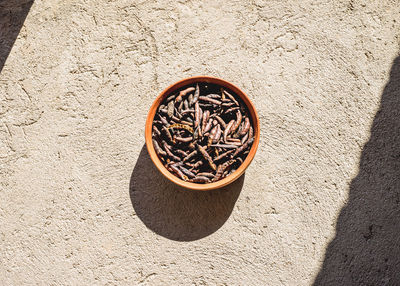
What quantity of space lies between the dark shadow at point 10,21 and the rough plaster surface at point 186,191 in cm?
1

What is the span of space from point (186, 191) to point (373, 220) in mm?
1100

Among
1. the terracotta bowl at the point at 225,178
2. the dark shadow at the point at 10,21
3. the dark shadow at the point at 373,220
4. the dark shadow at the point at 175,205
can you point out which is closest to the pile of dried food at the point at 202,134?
the terracotta bowl at the point at 225,178

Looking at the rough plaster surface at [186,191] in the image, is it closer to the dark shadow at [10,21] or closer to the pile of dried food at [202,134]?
the dark shadow at [10,21]

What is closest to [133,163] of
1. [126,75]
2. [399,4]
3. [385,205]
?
[126,75]

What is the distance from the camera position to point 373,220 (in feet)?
6.56

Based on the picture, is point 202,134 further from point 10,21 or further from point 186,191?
point 10,21

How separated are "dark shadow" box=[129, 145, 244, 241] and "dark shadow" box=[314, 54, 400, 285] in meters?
0.66

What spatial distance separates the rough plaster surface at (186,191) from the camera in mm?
1992

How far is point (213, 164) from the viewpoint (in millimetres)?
1749

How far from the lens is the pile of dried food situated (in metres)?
1.74

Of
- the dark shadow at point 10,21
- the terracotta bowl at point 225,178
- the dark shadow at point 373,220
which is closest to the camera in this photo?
the terracotta bowl at point 225,178

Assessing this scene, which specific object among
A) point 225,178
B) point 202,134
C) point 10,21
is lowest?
point 225,178

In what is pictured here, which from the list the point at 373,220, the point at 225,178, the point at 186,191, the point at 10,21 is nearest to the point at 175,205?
the point at 186,191

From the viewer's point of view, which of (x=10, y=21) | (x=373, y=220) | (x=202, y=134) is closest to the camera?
(x=202, y=134)
